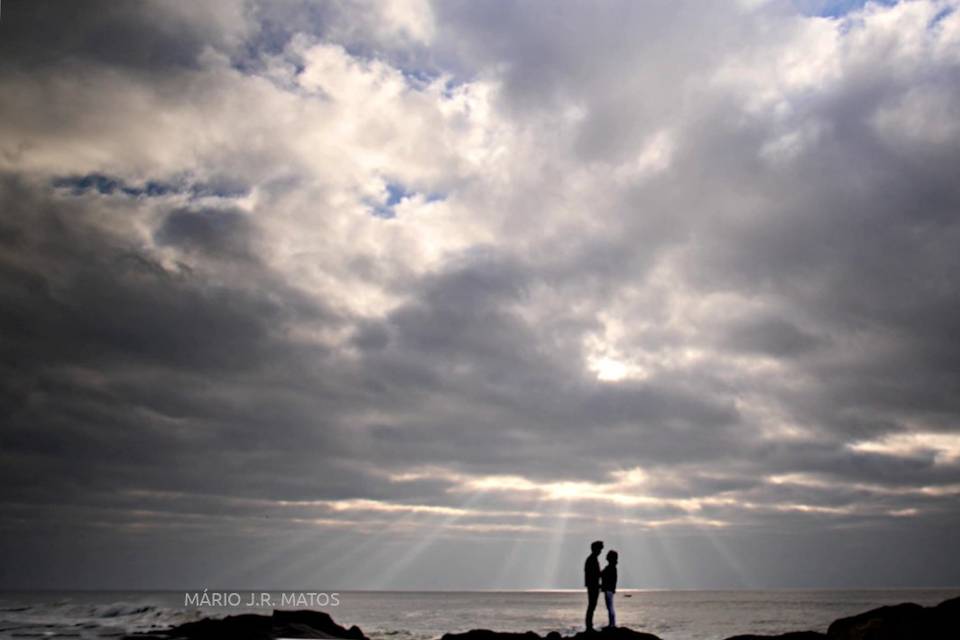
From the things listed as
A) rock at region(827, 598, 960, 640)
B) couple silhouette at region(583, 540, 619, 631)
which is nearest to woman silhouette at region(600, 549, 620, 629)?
couple silhouette at region(583, 540, 619, 631)

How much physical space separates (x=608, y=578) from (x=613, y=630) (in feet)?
4.67

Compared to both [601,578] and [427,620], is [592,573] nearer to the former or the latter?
[601,578]

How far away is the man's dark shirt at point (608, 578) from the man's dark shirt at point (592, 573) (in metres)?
0.17

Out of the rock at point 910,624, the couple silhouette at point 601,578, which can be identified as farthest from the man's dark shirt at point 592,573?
the rock at point 910,624

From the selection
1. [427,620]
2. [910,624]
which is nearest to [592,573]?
[910,624]

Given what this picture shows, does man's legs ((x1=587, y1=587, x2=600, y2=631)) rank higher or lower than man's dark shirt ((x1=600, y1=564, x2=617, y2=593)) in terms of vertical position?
lower

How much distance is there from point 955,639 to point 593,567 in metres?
9.37

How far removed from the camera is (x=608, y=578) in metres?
21.0

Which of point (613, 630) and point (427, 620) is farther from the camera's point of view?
point (427, 620)

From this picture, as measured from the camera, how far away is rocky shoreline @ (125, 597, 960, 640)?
1477 centimetres

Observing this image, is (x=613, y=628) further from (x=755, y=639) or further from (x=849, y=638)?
→ (x=849, y=638)

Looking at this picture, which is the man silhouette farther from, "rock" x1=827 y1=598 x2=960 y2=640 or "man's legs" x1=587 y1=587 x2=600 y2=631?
"rock" x1=827 y1=598 x2=960 y2=640

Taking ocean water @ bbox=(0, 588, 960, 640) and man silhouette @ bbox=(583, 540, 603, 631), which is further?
ocean water @ bbox=(0, 588, 960, 640)

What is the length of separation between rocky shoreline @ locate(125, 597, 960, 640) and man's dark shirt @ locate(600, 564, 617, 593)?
1.18m
